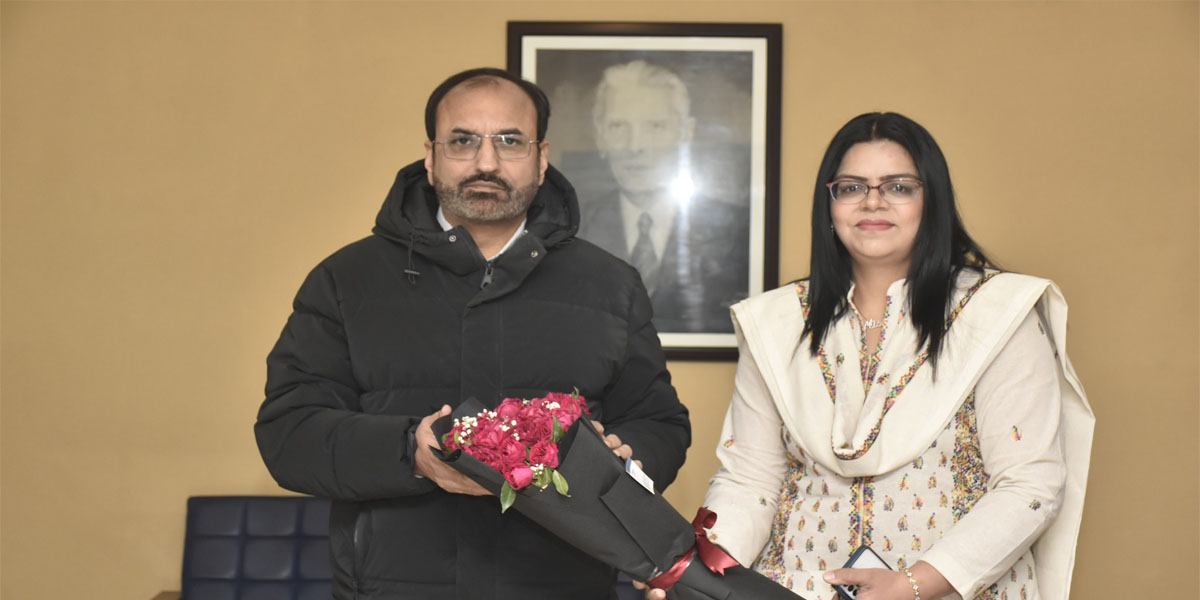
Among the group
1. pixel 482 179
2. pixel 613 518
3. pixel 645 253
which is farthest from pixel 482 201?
pixel 645 253

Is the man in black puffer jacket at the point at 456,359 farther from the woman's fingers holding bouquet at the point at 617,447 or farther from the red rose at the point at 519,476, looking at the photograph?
the red rose at the point at 519,476

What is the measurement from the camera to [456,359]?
2.01 meters

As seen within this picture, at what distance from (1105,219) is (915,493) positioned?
196 cm

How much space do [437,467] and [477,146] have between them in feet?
2.20

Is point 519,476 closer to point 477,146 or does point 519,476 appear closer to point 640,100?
point 477,146

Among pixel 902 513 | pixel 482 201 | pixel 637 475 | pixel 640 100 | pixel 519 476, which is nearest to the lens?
pixel 519 476

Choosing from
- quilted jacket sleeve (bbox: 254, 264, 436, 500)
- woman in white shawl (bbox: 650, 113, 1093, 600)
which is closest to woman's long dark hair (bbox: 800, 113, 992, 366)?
woman in white shawl (bbox: 650, 113, 1093, 600)

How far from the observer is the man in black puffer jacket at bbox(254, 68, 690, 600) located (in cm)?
194

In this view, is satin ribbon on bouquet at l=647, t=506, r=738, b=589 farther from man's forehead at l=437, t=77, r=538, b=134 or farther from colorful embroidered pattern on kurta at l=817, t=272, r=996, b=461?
Result: man's forehead at l=437, t=77, r=538, b=134

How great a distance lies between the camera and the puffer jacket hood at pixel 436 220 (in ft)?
6.73

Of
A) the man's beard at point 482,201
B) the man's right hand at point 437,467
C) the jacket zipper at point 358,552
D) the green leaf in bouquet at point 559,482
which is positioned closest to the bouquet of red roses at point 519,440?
the green leaf in bouquet at point 559,482

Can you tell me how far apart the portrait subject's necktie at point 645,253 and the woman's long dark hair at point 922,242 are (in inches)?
54.9

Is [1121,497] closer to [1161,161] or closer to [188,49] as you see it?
[1161,161]

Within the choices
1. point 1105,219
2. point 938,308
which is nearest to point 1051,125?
point 1105,219
